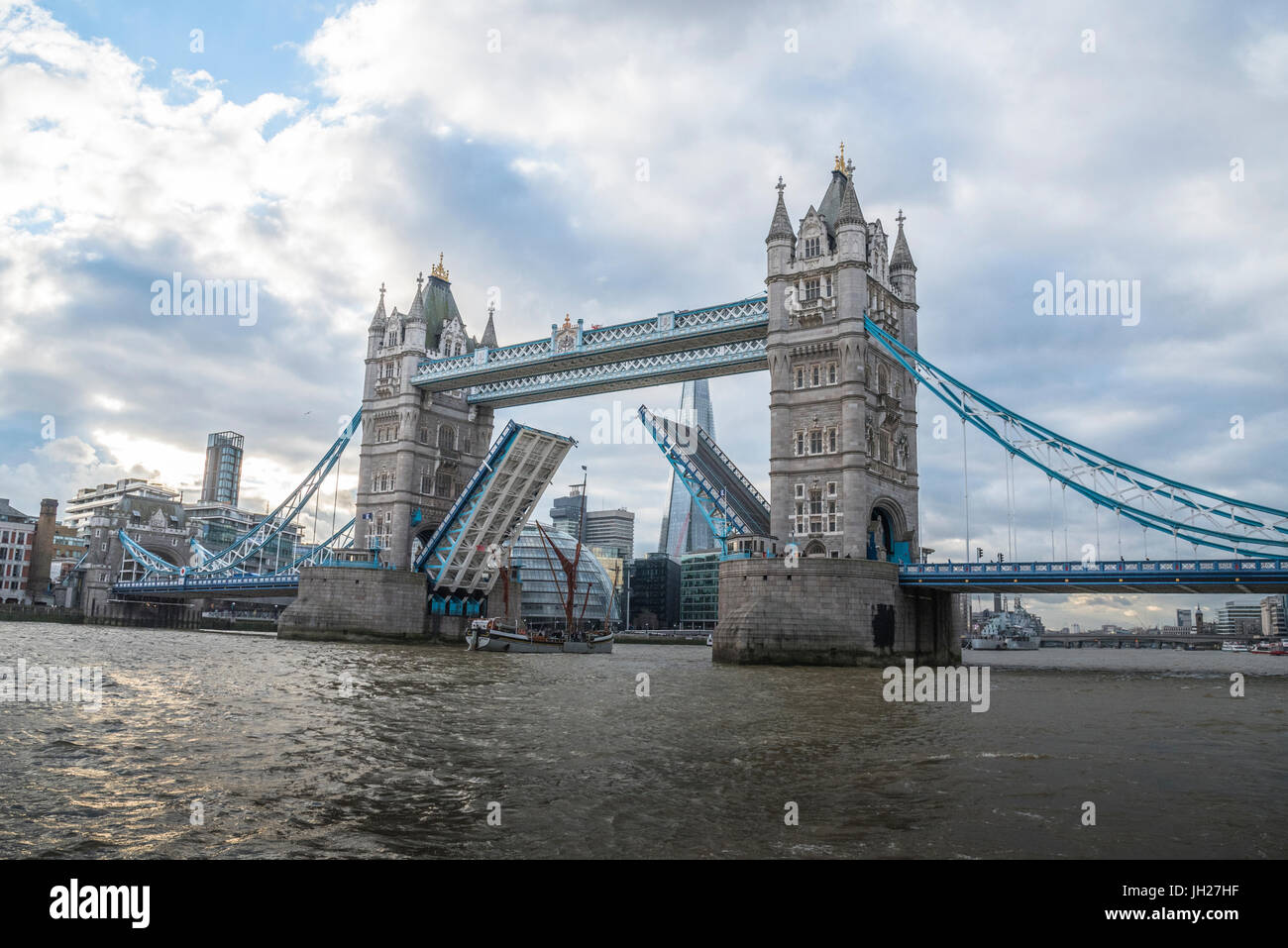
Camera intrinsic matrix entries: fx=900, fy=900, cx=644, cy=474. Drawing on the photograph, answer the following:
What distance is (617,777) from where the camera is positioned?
1259 cm

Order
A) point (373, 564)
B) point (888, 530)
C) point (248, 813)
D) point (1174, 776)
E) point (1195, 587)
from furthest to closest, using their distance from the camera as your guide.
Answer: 1. point (373, 564)
2. point (888, 530)
3. point (1195, 587)
4. point (1174, 776)
5. point (248, 813)

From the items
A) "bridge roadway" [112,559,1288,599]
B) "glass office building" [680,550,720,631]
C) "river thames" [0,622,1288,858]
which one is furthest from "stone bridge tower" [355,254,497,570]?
"glass office building" [680,550,720,631]

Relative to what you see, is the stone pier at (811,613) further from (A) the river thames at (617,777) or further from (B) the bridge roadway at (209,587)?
(B) the bridge roadway at (209,587)

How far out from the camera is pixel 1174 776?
1333cm

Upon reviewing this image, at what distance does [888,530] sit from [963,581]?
703cm

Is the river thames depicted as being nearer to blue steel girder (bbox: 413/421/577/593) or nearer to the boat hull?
blue steel girder (bbox: 413/421/577/593)

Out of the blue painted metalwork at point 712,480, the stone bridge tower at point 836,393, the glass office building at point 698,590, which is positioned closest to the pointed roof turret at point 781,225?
the stone bridge tower at point 836,393

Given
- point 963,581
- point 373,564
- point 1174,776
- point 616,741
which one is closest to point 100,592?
point 373,564

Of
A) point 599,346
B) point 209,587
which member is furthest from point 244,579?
point 599,346

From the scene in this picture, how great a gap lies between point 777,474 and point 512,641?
22.1 meters

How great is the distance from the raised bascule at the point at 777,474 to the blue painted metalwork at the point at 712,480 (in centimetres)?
14

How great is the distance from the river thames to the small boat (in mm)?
34420

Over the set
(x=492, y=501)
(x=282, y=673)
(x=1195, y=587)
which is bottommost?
(x=282, y=673)

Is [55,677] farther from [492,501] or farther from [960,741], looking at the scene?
[492,501]
